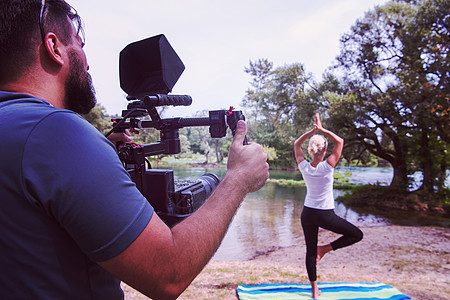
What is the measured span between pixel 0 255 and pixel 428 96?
1355 cm

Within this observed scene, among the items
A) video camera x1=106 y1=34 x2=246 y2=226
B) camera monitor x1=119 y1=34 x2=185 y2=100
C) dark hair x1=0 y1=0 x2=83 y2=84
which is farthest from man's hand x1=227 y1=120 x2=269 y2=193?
dark hair x1=0 y1=0 x2=83 y2=84

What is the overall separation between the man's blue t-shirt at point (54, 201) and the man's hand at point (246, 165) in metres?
0.34

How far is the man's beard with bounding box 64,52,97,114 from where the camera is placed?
0.77 meters

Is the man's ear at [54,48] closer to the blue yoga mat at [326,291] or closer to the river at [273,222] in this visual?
the blue yoga mat at [326,291]

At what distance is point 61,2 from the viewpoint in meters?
0.77

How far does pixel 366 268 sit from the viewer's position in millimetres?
5176

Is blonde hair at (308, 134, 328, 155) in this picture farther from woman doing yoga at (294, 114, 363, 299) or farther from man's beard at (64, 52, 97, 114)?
man's beard at (64, 52, 97, 114)

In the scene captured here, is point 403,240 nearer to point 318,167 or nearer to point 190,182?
point 318,167

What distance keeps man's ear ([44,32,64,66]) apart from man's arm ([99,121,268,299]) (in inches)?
19.1

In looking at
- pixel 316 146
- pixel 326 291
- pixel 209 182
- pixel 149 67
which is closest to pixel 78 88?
pixel 149 67

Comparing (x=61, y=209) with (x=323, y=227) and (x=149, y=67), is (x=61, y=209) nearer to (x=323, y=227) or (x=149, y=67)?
(x=149, y=67)

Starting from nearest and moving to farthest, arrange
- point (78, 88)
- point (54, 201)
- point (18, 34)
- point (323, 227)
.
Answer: point (54, 201), point (18, 34), point (78, 88), point (323, 227)

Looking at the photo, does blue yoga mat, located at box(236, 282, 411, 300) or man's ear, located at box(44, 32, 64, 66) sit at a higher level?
man's ear, located at box(44, 32, 64, 66)

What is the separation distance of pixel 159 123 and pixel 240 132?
36cm
